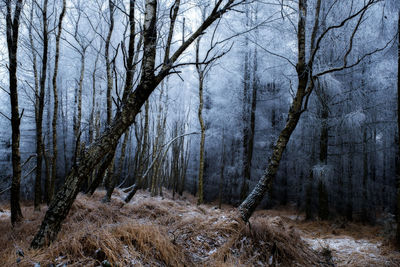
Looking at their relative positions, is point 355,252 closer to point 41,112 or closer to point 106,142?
point 106,142

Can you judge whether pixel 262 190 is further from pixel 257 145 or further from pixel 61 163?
pixel 61 163

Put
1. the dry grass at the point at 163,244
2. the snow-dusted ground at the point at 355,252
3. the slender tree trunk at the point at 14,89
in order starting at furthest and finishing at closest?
the slender tree trunk at the point at 14,89 → the snow-dusted ground at the point at 355,252 → the dry grass at the point at 163,244

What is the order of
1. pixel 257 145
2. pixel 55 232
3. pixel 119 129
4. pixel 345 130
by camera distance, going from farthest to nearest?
pixel 257 145 < pixel 345 130 < pixel 119 129 < pixel 55 232

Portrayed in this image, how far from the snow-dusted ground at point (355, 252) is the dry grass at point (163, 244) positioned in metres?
0.59

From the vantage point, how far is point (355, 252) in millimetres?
4328

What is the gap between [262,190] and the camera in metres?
3.97

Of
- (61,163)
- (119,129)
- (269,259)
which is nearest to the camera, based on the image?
(119,129)

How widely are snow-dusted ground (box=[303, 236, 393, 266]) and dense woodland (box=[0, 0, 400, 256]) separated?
1742mm

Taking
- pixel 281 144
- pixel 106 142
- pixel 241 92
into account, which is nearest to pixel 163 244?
pixel 106 142

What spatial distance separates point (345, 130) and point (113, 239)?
31.0 ft

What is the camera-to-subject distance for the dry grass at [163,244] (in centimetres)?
194

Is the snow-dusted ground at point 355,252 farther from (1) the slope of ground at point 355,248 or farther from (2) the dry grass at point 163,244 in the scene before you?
(2) the dry grass at point 163,244

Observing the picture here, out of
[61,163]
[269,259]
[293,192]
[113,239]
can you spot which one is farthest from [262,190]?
[61,163]

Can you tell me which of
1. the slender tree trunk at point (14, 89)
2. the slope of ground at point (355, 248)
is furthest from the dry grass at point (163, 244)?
the slope of ground at point (355, 248)
